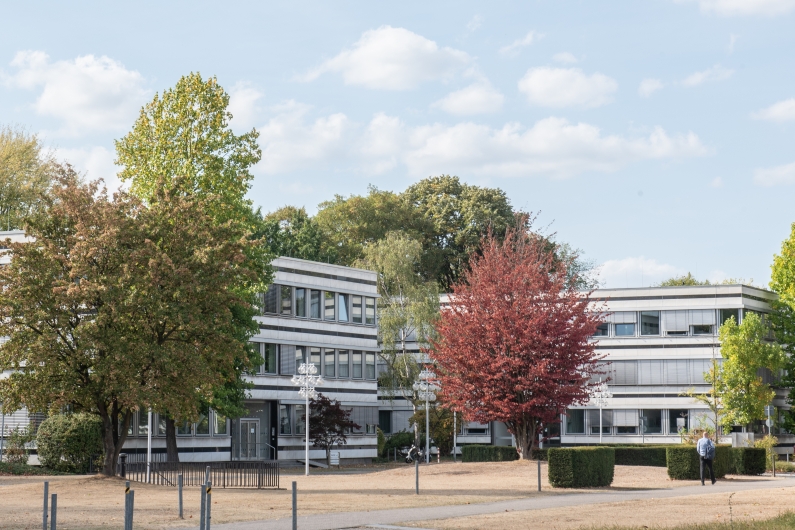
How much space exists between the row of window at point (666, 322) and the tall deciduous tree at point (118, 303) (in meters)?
38.8

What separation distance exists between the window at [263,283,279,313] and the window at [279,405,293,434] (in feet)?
18.5

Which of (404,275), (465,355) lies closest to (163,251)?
(465,355)

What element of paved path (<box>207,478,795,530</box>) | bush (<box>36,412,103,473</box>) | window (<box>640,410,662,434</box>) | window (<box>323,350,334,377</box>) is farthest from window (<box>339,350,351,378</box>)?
paved path (<box>207,478,795,530</box>)

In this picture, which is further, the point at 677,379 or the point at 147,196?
the point at 677,379

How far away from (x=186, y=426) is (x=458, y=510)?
1271 inches

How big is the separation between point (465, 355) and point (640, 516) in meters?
22.8

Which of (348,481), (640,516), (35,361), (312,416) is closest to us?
(640,516)

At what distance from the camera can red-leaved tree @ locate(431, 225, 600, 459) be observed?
1716 inches

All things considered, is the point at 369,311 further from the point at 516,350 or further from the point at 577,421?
the point at 516,350

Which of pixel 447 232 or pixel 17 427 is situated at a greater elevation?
pixel 447 232

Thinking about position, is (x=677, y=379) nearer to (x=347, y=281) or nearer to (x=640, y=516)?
(x=347, y=281)

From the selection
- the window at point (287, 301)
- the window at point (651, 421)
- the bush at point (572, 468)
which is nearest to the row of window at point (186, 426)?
the window at point (287, 301)

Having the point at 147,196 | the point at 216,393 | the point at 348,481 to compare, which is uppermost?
the point at 147,196

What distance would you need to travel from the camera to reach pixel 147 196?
41.7 m
